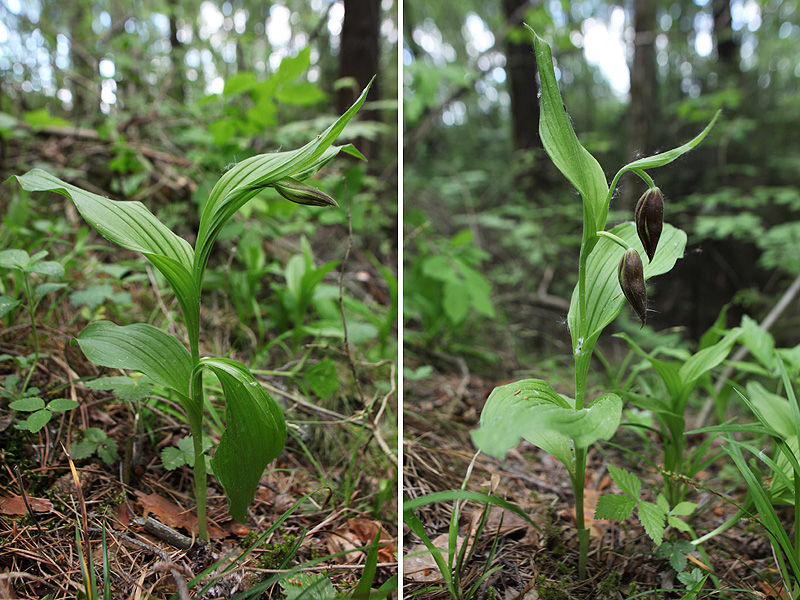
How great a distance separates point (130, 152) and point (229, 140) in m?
0.49

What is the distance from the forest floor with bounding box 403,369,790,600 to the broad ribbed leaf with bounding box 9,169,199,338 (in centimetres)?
68

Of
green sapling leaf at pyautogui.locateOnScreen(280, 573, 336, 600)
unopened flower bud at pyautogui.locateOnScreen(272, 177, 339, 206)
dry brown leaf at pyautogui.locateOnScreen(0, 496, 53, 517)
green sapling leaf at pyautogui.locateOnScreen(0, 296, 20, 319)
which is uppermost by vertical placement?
unopened flower bud at pyautogui.locateOnScreen(272, 177, 339, 206)

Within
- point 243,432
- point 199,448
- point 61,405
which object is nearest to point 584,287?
point 243,432

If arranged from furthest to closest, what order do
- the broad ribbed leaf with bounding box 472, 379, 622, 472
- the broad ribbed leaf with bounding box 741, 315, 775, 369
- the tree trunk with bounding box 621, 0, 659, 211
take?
1. the tree trunk with bounding box 621, 0, 659, 211
2. the broad ribbed leaf with bounding box 741, 315, 775, 369
3. the broad ribbed leaf with bounding box 472, 379, 622, 472

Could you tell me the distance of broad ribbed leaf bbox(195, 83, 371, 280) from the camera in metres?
0.81

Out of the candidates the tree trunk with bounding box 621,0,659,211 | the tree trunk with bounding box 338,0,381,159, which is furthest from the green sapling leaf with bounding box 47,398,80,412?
the tree trunk with bounding box 621,0,659,211

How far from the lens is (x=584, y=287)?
2.92 ft

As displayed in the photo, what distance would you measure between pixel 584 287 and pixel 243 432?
667 mm

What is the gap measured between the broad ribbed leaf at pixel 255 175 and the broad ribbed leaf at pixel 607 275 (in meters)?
0.53

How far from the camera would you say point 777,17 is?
19.5ft

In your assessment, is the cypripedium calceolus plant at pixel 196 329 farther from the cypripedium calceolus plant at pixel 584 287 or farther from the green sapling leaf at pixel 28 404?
the cypripedium calceolus plant at pixel 584 287

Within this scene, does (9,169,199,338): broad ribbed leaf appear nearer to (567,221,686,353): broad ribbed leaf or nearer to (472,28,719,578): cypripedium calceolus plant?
(472,28,719,578): cypripedium calceolus plant

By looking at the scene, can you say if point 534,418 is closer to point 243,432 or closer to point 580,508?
point 580,508

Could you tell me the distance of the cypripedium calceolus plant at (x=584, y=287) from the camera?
716 millimetres
